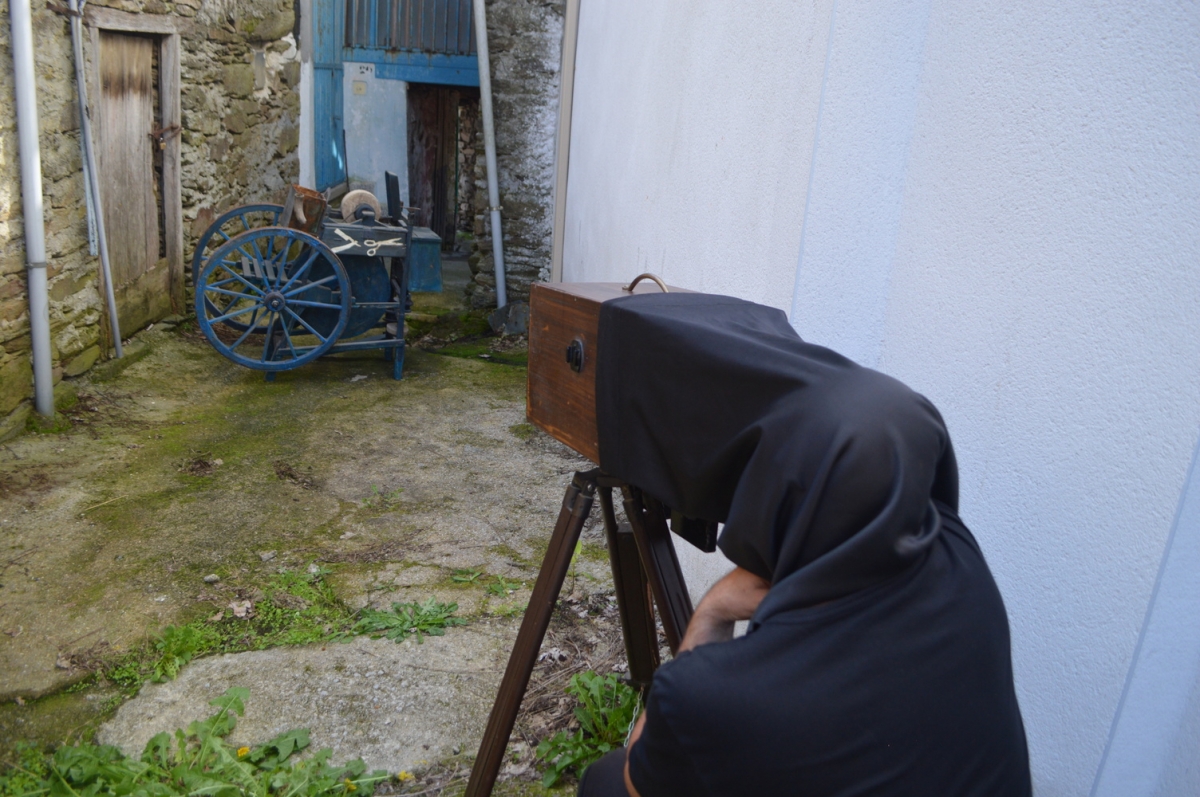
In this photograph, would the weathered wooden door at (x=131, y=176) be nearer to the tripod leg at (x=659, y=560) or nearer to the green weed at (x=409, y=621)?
the green weed at (x=409, y=621)

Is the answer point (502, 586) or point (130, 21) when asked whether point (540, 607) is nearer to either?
point (502, 586)

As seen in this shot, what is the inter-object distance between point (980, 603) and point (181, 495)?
12.6 ft

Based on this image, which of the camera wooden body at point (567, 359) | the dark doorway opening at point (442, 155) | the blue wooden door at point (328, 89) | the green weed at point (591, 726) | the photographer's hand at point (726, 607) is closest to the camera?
the photographer's hand at point (726, 607)

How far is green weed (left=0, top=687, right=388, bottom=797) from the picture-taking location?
2.26 m

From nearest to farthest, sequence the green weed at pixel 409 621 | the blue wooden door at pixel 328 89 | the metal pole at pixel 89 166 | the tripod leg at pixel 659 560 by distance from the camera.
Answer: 1. the tripod leg at pixel 659 560
2. the green weed at pixel 409 621
3. the metal pole at pixel 89 166
4. the blue wooden door at pixel 328 89

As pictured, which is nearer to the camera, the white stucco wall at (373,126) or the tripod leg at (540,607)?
the tripod leg at (540,607)

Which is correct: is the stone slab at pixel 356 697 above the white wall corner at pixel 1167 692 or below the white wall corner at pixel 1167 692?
below

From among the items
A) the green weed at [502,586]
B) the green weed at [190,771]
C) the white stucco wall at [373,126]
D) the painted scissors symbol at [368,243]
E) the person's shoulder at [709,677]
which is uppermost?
the white stucco wall at [373,126]

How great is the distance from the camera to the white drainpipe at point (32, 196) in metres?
4.38

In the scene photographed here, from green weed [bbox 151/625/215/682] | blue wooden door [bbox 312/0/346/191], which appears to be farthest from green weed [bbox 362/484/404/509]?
blue wooden door [bbox 312/0/346/191]

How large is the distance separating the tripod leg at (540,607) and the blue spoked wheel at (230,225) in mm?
4154

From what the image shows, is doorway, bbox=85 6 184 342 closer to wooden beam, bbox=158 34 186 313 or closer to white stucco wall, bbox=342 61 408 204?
wooden beam, bbox=158 34 186 313

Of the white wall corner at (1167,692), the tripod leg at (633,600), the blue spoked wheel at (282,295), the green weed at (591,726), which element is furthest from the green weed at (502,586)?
the blue spoked wheel at (282,295)

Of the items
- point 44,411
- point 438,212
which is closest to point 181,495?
point 44,411
